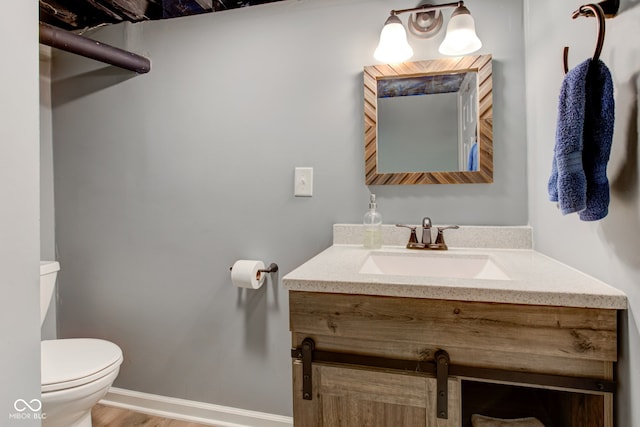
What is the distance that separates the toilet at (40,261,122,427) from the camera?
50.1 inches

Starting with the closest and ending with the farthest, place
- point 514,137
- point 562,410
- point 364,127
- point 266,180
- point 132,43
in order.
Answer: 1. point 562,410
2. point 514,137
3. point 364,127
4. point 266,180
5. point 132,43

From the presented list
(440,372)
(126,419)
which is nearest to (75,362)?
(126,419)

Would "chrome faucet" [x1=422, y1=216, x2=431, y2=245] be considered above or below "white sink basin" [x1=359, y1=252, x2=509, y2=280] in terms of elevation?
above

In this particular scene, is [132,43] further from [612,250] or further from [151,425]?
[612,250]

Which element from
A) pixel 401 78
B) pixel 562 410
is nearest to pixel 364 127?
pixel 401 78

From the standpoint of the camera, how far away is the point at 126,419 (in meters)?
1.73

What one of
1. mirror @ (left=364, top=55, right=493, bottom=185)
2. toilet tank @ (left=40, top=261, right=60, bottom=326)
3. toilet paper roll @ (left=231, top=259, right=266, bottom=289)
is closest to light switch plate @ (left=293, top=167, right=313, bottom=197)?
mirror @ (left=364, top=55, right=493, bottom=185)

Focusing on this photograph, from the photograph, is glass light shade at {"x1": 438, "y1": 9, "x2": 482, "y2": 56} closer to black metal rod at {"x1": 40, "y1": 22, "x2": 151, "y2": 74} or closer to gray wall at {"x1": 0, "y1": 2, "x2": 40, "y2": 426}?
gray wall at {"x1": 0, "y1": 2, "x2": 40, "y2": 426}

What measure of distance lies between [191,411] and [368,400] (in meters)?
1.23

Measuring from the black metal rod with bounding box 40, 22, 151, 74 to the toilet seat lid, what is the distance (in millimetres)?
1240

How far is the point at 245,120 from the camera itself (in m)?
1.61

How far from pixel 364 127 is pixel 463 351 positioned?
0.96 m

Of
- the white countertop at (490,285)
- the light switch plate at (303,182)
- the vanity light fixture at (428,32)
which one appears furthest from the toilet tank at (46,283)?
the vanity light fixture at (428,32)

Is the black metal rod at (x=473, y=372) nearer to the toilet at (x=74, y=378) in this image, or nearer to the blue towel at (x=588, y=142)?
the blue towel at (x=588, y=142)
